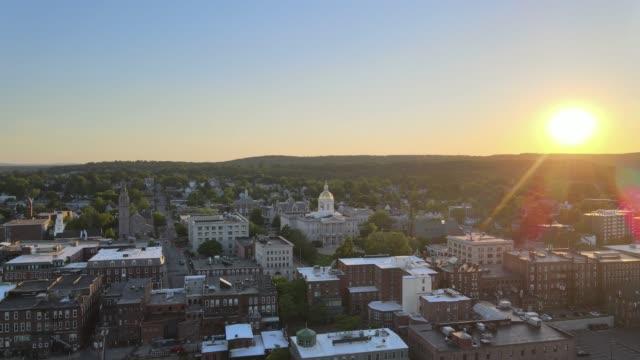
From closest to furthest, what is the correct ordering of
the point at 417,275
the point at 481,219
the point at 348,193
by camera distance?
the point at 417,275 < the point at 481,219 < the point at 348,193

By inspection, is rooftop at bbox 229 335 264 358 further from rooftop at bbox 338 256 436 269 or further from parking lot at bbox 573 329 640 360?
parking lot at bbox 573 329 640 360

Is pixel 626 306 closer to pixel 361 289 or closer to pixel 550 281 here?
pixel 550 281

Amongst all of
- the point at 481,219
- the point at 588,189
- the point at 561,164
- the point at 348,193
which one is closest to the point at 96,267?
the point at 481,219

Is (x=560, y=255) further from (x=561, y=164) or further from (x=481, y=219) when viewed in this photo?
(x=561, y=164)

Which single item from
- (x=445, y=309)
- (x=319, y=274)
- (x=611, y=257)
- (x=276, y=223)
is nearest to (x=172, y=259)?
(x=319, y=274)

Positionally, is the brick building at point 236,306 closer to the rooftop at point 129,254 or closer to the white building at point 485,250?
the rooftop at point 129,254

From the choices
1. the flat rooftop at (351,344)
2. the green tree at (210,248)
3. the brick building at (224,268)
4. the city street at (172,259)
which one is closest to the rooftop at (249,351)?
the flat rooftop at (351,344)
